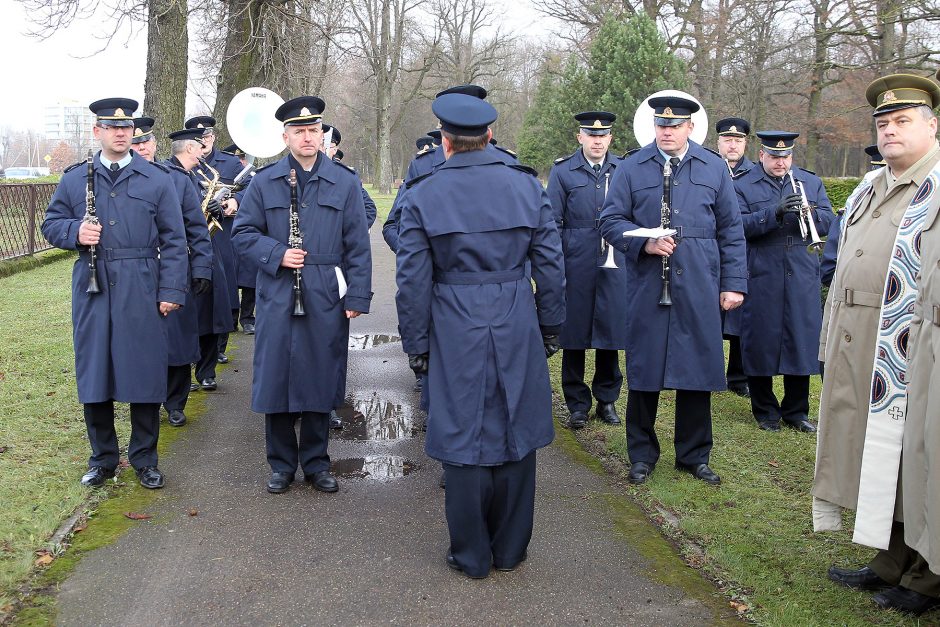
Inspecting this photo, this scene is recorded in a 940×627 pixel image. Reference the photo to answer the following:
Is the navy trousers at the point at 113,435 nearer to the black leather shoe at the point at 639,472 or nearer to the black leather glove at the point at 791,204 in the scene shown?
the black leather shoe at the point at 639,472

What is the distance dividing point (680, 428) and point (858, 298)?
6.31ft

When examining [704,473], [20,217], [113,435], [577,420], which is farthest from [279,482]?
[20,217]

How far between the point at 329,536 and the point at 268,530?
0.36 m

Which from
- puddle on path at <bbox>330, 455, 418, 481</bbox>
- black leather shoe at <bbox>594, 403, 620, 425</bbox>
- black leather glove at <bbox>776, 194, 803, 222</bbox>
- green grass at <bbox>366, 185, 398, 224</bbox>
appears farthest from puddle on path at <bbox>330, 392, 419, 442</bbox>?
green grass at <bbox>366, 185, 398, 224</bbox>

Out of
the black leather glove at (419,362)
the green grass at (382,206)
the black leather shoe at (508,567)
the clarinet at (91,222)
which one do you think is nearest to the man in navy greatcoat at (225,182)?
the clarinet at (91,222)

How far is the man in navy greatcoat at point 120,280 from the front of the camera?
5.34 metres

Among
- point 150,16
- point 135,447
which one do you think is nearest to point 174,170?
point 135,447

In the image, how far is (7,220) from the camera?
15.9 metres

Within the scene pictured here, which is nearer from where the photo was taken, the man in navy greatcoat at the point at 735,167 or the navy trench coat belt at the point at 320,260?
the navy trench coat belt at the point at 320,260

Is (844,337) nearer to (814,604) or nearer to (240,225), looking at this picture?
(814,604)

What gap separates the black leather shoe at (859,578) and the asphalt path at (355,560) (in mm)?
674

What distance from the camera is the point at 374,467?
6012mm

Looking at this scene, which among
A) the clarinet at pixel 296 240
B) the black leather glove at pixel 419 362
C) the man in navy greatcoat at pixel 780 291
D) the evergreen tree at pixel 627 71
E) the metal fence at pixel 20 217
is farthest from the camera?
the evergreen tree at pixel 627 71

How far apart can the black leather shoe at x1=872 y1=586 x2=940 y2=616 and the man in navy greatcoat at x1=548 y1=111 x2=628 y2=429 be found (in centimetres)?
329
